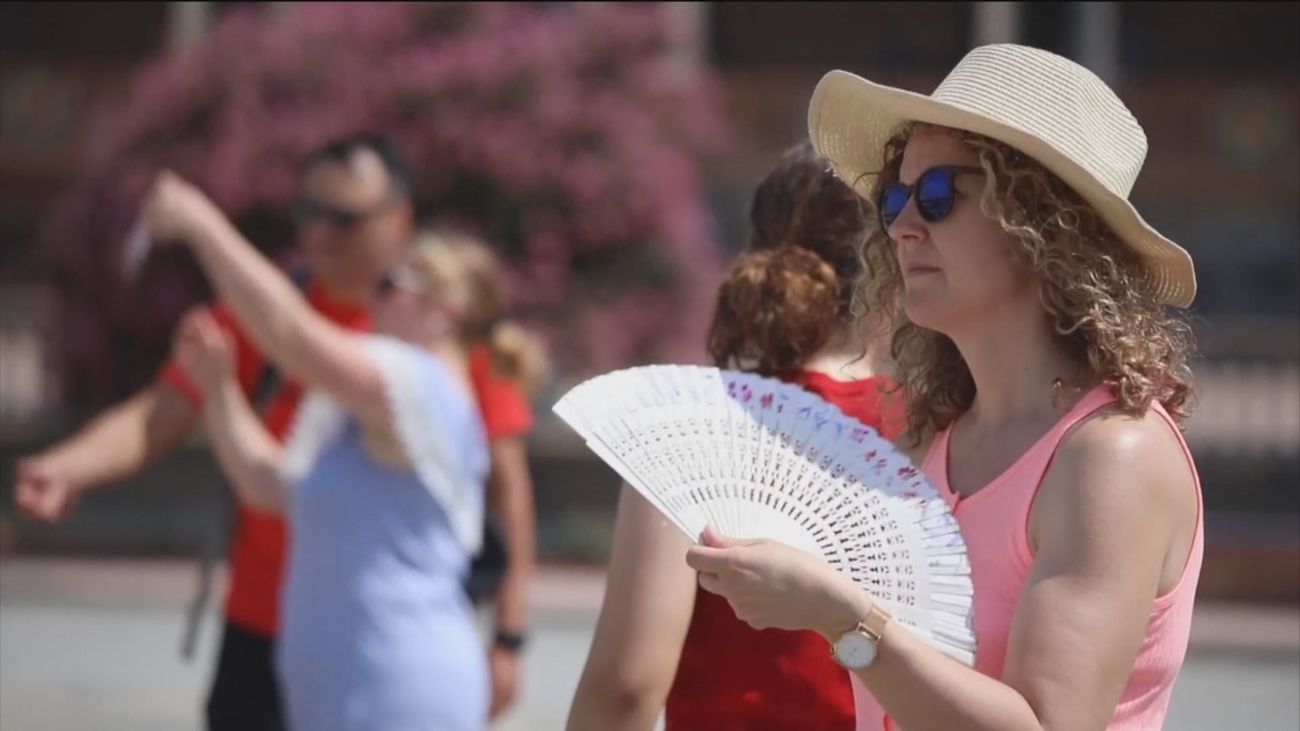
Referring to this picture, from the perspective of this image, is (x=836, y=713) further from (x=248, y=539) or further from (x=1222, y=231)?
(x=1222, y=231)

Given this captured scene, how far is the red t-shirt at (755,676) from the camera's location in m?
2.58

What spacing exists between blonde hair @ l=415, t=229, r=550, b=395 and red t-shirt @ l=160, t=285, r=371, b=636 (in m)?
0.23

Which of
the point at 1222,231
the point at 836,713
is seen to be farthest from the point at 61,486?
the point at 1222,231

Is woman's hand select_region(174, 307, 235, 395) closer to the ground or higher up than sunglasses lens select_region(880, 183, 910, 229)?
closer to the ground

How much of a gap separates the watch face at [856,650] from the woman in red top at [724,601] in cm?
55

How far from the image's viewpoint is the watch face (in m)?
1.93

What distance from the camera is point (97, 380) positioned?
14688 millimetres

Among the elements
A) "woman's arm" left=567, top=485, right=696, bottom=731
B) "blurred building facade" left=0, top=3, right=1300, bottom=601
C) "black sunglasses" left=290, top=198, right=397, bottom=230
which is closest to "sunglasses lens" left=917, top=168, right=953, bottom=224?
"woman's arm" left=567, top=485, right=696, bottom=731

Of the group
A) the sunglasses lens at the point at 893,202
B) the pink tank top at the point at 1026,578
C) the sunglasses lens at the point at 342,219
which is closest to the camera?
the pink tank top at the point at 1026,578

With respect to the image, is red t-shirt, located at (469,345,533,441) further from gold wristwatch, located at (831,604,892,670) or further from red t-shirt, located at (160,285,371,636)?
gold wristwatch, located at (831,604,892,670)

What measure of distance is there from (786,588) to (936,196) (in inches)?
17.8

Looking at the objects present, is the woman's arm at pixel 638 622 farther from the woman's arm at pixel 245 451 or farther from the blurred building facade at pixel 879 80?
the blurred building facade at pixel 879 80

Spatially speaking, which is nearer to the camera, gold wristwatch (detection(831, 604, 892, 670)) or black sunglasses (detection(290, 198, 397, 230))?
gold wristwatch (detection(831, 604, 892, 670))

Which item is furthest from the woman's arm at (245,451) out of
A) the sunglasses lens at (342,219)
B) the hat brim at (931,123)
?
the hat brim at (931,123)
